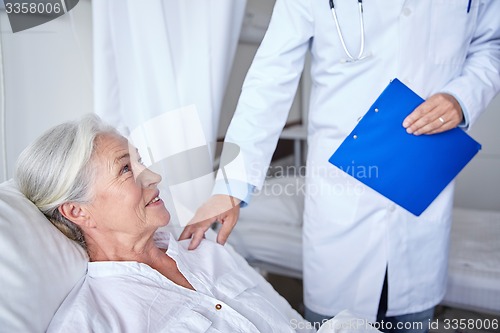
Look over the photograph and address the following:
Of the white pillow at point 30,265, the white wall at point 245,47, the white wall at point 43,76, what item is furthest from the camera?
the white wall at point 245,47

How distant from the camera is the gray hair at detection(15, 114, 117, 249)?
97 centimetres

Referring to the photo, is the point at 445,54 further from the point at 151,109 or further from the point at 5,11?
the point at 5,11

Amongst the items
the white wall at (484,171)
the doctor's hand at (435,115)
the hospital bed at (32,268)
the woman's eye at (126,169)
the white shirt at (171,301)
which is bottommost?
the white wall at (484,171)

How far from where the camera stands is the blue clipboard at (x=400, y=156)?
1.18 metres

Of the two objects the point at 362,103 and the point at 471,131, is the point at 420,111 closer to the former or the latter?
the point at 362,103

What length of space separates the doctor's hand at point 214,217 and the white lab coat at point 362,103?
4.2 inches

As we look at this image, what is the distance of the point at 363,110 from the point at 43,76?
3.01 feet

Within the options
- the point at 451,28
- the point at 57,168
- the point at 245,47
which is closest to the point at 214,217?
the point at 57,168

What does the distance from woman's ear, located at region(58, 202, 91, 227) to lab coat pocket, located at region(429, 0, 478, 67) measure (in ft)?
3.23

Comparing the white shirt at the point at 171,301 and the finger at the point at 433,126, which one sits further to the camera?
the finger at the point at 433,126

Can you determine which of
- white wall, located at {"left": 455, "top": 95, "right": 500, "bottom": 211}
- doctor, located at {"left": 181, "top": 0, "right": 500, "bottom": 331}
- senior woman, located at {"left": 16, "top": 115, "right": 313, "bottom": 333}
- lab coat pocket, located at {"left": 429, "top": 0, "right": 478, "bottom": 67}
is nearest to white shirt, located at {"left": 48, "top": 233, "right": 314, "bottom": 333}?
senior woman, located at {"left": 16, "top": 115, "right": 313, "bottom": 333}

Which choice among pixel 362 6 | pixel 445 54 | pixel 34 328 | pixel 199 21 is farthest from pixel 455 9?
pixel 34 328

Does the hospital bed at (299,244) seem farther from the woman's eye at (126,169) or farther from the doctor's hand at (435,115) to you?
the woman's eye at (126,169)

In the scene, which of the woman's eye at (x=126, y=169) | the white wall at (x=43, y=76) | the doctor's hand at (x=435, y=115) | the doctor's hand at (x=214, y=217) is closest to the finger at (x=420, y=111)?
the doctor's hand at (x=435, y=115)
